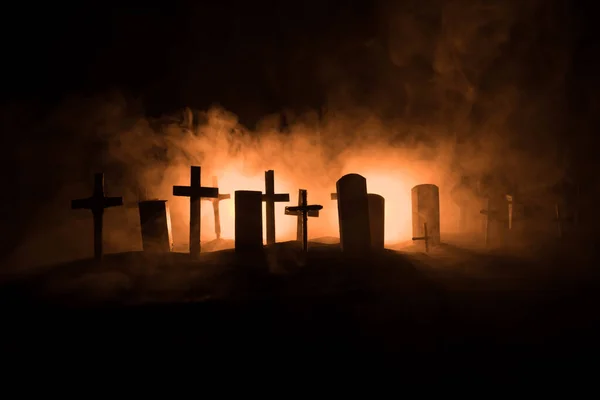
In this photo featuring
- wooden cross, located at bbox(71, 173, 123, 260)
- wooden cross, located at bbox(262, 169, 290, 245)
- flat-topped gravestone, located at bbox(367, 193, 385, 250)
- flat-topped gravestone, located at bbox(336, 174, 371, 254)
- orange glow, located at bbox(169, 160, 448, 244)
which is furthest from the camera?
Answer: orange glow, located at bbox(169, 160, 448, 244)

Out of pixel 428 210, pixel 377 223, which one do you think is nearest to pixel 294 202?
pixel 428 210

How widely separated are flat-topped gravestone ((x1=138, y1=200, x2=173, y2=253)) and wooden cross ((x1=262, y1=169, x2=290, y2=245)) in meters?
3.03

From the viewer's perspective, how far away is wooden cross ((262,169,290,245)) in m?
11.6

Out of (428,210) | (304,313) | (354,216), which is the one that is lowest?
(304,313)

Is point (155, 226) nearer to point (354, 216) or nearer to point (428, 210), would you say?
point (354, 216)

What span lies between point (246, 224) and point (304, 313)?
12.5 ft

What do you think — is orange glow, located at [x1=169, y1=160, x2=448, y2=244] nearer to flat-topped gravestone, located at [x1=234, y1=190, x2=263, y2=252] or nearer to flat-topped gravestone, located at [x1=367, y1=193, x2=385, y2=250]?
flat-topped gravestone, located at [x1=367, y1=193, x2=385, y2=250]

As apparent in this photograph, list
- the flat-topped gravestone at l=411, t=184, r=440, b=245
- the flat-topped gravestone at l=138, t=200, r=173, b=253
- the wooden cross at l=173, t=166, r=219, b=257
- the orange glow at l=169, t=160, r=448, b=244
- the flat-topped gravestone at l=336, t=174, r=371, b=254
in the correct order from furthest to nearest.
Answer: the orange glow at l=169, t=160, r=448, b=244 < the flat-topped gravestone at l=411, t=184, r=440, b=245 < the flat-topped gravestone at l=138, t=200, r=173, b=253 < the wooden cross at l=173, t=166, r=219, b=257 < the flat-topped gravestone at l=336, t=174, r=371, b=254

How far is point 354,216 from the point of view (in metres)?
9.21

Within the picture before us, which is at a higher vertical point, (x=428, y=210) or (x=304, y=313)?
(x=428, y=210)

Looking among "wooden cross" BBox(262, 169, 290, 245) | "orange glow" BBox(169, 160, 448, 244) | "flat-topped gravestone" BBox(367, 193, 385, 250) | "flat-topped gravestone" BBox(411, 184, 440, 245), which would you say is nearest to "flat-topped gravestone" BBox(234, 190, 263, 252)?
"wooden cross" BBox(262, 169, 290, 245)

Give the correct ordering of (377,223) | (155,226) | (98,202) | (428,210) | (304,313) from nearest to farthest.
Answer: (304,313)
(98,202)
(155,226)
(377,223)
(428,210)

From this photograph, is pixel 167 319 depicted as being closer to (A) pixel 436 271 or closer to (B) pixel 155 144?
(A) pixel 436 271

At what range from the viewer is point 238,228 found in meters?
9.35
